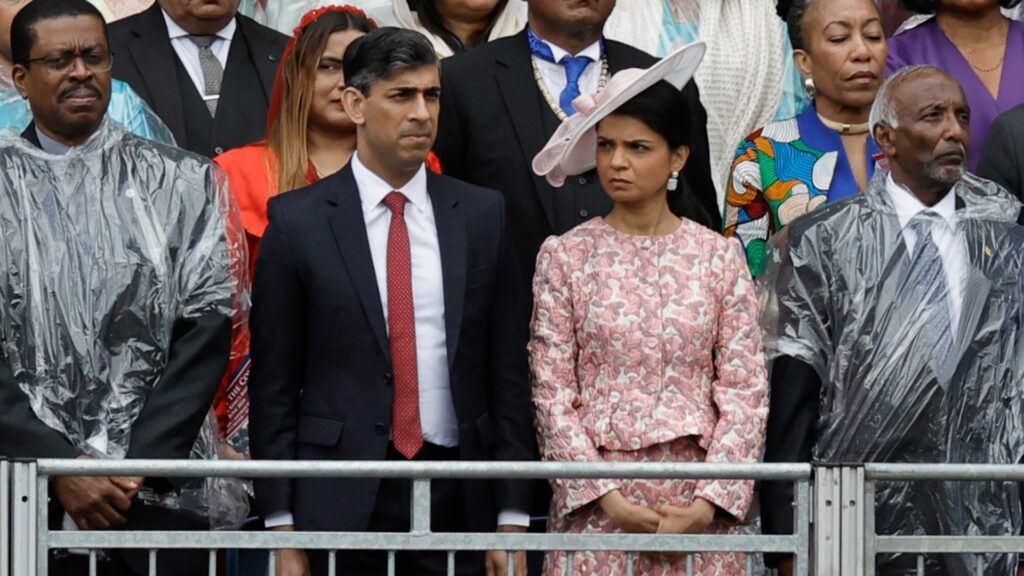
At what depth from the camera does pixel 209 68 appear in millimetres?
7969

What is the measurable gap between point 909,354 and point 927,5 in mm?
2040

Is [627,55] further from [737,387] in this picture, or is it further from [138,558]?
[138,558]

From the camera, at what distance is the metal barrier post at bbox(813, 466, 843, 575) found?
5758 millimetres

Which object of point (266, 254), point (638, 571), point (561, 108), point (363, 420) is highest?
point (561, 108)

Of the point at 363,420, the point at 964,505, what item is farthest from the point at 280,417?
the point at 964,505

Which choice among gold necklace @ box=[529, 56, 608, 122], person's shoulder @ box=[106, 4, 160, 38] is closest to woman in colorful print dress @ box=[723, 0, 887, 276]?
gold necklace @ box=[529, 56, 608, 122]

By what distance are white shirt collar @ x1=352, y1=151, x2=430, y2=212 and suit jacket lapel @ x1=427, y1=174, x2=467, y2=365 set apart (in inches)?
1.3

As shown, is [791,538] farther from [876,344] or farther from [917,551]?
[876,344]

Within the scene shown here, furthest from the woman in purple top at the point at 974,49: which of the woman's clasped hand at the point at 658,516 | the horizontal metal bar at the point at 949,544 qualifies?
the horizontal metal bar at the point at 949,544

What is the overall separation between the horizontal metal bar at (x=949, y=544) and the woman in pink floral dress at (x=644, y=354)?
0.65 m

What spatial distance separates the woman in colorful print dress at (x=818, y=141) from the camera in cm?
743

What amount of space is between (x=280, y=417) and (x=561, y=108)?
67.6 inches

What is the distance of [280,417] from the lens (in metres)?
6.37

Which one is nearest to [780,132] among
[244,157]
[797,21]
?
[797,21]
